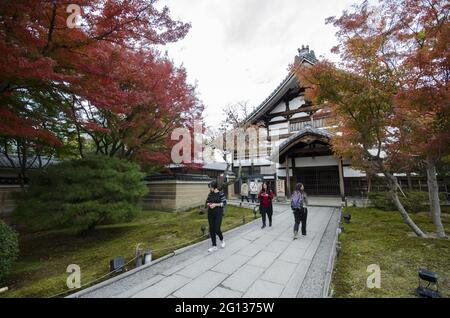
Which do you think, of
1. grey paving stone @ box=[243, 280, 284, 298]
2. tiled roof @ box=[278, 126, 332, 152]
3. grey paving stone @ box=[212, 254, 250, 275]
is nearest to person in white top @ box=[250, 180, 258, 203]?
tiled roof @ box=[278, 126, 332, 152]

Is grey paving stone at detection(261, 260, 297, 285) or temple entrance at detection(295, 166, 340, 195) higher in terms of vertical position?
temple entrance at detection(295, 166, 340, 195)

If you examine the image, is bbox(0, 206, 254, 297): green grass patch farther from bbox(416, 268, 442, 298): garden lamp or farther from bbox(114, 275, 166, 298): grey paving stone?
bbox(416, 268, 442, 298): garden lamp

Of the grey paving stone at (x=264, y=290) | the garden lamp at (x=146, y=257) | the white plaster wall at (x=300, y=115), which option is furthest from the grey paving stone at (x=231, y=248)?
the white plaster wall at (x=300, y=115)

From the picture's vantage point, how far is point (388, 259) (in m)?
5.24

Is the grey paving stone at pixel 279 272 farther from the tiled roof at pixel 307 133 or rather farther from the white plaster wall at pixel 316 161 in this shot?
the white plaster wall at pixel 316 161

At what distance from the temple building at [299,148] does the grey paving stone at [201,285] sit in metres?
11.2

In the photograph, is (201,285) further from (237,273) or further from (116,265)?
(116,265)

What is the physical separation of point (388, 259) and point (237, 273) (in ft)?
12.5

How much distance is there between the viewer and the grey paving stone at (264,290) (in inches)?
140

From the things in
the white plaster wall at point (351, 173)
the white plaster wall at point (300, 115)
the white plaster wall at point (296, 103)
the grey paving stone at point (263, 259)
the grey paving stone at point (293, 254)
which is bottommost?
the grey paving stone at point (293, 254)

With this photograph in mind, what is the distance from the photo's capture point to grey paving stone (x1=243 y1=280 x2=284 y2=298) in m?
3.57

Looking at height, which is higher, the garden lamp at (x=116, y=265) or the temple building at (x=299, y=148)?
the temple building at (x=299, y=148)

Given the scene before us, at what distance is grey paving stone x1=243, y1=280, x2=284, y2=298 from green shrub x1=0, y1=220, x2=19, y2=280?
5244mm
